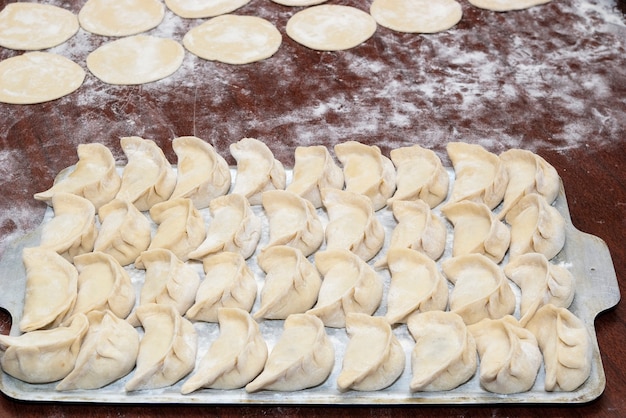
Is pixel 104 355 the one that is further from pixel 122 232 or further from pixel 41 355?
pixel 122 232

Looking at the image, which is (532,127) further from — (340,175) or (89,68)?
(89,68)

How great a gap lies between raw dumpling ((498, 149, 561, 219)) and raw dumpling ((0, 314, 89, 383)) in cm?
145

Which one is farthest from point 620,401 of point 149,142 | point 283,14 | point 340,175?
point 283,14

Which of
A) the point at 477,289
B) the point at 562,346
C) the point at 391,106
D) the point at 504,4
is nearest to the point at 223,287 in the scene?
the point at 477,289

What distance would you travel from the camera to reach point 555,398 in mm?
2227

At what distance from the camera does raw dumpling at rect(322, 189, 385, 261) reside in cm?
263

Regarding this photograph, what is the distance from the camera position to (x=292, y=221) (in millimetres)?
2725

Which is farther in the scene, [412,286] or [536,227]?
[536,227]

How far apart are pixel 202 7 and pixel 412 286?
2.25 meters

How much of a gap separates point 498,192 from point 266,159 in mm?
834

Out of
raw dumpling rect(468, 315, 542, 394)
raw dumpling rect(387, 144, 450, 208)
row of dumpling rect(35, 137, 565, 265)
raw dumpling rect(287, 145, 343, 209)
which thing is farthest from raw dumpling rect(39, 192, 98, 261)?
raw dumpling rect(468, 315, 542, 394)

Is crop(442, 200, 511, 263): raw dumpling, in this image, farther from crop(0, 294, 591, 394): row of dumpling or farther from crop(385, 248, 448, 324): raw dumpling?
crop(0, 294, 591, 394): row of dumpling

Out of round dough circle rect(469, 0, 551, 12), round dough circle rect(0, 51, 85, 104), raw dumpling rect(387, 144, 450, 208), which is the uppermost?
raw dumpling rect(387, 144, 450, 208)

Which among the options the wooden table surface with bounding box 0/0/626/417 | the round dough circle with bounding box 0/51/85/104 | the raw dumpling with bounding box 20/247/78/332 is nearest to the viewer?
the raw dumpling with bounding box 20/247/78/332
